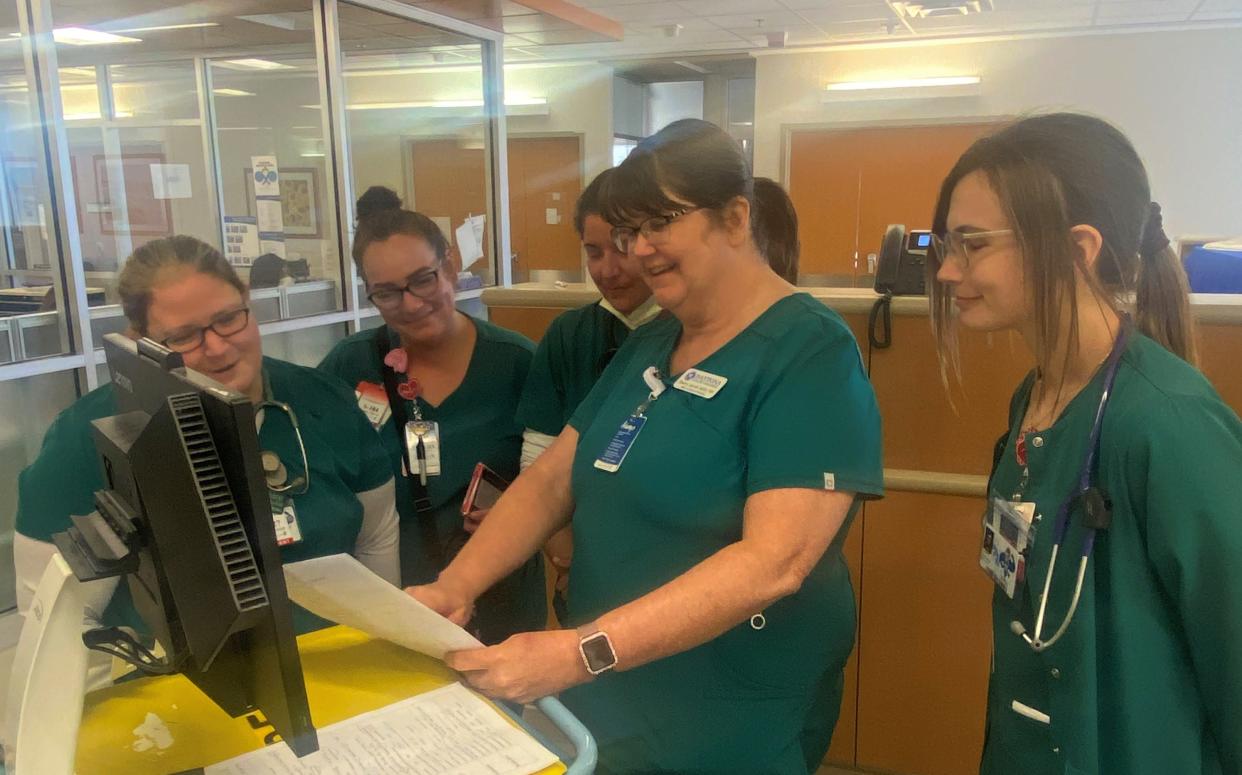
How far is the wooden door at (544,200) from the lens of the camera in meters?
8.44

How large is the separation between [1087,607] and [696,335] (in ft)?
2.02

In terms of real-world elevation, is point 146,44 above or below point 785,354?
above

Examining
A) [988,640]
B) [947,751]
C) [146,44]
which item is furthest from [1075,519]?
[146,44]

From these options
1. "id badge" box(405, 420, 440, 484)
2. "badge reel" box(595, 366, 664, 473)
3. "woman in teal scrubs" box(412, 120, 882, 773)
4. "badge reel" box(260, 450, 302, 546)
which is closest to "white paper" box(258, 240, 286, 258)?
"id badge" box(405, 420, 440, 484)

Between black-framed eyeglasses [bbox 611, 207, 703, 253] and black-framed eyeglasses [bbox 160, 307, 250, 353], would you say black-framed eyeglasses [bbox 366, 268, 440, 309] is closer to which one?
black-framed eyeglasses [bbox 160, 307, 250, 353]

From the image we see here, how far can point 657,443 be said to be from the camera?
1.18m

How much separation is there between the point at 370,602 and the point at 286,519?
0.54 meters

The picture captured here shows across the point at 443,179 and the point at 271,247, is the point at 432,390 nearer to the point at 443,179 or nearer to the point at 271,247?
the point at 271,247

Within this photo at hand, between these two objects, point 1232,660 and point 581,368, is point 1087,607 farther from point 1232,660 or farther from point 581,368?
point 581,368

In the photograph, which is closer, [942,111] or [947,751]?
[947,751]

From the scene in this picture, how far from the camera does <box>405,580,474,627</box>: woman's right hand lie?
1.21 metres

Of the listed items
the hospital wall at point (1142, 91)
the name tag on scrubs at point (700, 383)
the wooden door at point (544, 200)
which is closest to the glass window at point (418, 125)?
the wooden door at point (544, 200)

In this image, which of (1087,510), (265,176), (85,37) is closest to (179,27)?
(85,37)

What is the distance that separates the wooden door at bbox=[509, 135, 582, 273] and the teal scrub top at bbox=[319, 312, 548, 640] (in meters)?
6.49
